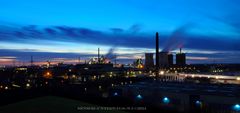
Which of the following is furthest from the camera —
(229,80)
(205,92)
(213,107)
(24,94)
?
(229,80)

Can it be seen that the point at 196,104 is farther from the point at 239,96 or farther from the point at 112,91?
the point at 112,91

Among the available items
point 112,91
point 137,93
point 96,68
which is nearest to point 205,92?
point 137,93

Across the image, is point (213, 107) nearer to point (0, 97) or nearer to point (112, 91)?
point (112, 91)

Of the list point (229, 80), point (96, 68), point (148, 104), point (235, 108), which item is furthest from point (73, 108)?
point (96, 68)

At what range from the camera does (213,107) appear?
26.2 metres

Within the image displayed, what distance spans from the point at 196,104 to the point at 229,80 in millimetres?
33952

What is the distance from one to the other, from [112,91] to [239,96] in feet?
44.9

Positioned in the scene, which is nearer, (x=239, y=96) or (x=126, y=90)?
(x=239, y=96)

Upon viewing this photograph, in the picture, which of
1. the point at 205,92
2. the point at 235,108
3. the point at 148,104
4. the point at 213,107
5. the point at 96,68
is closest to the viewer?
the point at 235,108

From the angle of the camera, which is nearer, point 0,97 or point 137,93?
point 0,97

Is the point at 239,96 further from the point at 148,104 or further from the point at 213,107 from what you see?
the point at 148,104

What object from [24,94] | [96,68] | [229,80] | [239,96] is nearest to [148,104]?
[239,96]

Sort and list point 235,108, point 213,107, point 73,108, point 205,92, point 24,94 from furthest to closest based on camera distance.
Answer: point 24,94 → point 205,92 → point 213,107 → point 235,108 → point 73,108

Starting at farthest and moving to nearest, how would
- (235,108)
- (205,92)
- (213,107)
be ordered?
(205,92)
(213,107)
(235,108)
